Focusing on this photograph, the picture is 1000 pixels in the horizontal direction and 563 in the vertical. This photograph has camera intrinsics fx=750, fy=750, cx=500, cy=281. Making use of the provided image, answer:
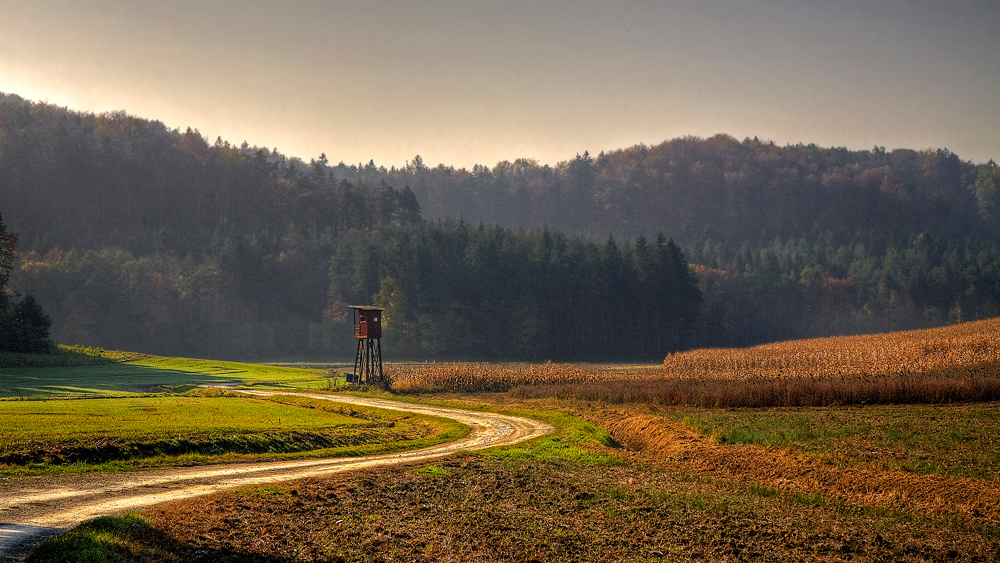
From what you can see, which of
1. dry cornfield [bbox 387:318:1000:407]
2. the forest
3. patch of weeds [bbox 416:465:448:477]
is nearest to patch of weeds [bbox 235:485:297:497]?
patch of weeds [bbox 416:465:448:477]

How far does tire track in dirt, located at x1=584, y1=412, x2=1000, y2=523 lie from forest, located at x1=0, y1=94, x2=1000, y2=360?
281 feet

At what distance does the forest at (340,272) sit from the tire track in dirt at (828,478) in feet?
281

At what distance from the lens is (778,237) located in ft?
628

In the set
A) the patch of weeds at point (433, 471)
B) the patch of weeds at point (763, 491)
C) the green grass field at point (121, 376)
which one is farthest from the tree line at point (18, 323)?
the patch of weeds at point (763, 491)

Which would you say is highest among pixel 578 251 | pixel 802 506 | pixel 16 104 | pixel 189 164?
pixel 16 104

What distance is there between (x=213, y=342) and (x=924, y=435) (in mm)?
106088

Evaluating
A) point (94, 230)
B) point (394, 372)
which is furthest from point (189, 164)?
point (394, 372)

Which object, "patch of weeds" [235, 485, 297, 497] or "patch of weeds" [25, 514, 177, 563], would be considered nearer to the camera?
"patch of weeds" [25, 514, 177, 563]

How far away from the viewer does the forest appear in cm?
11406

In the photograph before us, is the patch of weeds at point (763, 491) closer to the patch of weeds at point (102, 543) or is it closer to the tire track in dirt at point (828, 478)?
the tire track in dirt at point (828, 478)

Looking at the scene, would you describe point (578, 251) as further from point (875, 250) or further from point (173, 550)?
point (173, 550)

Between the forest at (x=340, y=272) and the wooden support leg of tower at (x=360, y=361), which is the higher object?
the forest at (x=340, y=272)

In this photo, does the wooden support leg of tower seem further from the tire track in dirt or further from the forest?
the forest

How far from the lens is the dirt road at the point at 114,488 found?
14078mm
